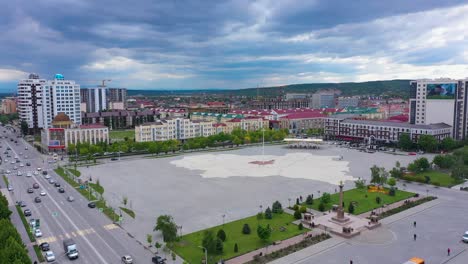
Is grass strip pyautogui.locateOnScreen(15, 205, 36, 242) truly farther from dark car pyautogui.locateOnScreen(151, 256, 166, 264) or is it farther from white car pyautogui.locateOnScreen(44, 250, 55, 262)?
dark car pyautogui.locateOnScreen(151, 256, 166, 264)

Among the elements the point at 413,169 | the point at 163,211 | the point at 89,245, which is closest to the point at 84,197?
the point at 163,211

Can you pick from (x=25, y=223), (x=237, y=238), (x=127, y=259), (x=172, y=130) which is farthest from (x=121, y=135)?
(x=127, y=259)

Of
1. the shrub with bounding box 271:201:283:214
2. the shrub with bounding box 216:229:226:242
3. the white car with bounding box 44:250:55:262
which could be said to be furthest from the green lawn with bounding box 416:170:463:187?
the white car with bounding box 44:250:55:262

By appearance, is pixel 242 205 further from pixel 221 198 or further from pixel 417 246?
pixel 417 246

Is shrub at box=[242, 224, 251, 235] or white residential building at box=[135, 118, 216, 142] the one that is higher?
white residential building at box=[135, 118, 216, 142]

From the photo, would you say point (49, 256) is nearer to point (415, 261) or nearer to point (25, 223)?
point (25, 223)

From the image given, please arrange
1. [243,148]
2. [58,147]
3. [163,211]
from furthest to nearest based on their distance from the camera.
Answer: [243,148] → [58,147] → [163,211]
